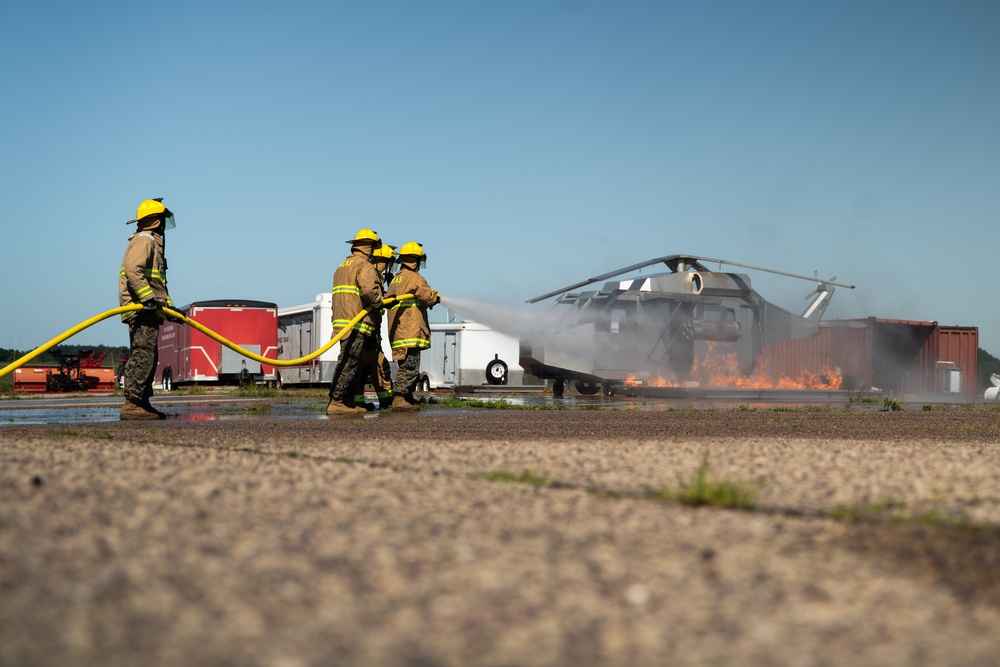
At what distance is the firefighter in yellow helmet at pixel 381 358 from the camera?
47.8 feet

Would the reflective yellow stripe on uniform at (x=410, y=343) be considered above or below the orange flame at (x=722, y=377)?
above

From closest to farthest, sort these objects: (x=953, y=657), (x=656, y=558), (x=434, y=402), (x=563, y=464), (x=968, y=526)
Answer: (x=953, y=657) → (x=656, y=558) → (x=968, y=526) → (x=563, y=464) → (x=434, y=402)

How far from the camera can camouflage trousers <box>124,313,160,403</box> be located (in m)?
12.6

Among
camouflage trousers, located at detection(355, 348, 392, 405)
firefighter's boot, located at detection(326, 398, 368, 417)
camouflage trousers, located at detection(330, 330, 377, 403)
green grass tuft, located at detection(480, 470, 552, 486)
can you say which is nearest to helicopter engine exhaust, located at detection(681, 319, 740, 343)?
camouflage trousers, located at detection(355, 348, 392, 405)

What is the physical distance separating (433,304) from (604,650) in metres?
13.1

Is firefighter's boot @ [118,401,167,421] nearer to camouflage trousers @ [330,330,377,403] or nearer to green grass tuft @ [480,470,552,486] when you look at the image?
camouflage trousers @ [330,330,377,403]

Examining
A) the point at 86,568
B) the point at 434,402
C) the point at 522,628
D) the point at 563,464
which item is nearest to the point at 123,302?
the point at 434,402

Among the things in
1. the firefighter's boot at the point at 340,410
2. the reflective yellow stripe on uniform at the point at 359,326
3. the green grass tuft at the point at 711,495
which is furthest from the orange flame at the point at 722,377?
the green grass tuft at the point at 711,495

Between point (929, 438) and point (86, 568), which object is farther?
point (929, 438)

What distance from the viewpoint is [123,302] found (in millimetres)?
13086

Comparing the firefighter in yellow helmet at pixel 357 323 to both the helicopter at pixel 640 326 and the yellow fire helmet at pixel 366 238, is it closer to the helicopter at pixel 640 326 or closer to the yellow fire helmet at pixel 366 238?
the yellow fire helmet at pixel 366 238

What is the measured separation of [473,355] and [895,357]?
45.7ft

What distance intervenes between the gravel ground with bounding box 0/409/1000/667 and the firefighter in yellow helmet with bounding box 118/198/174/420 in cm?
596

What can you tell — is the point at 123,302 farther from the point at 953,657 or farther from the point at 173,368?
the point at 173,368
